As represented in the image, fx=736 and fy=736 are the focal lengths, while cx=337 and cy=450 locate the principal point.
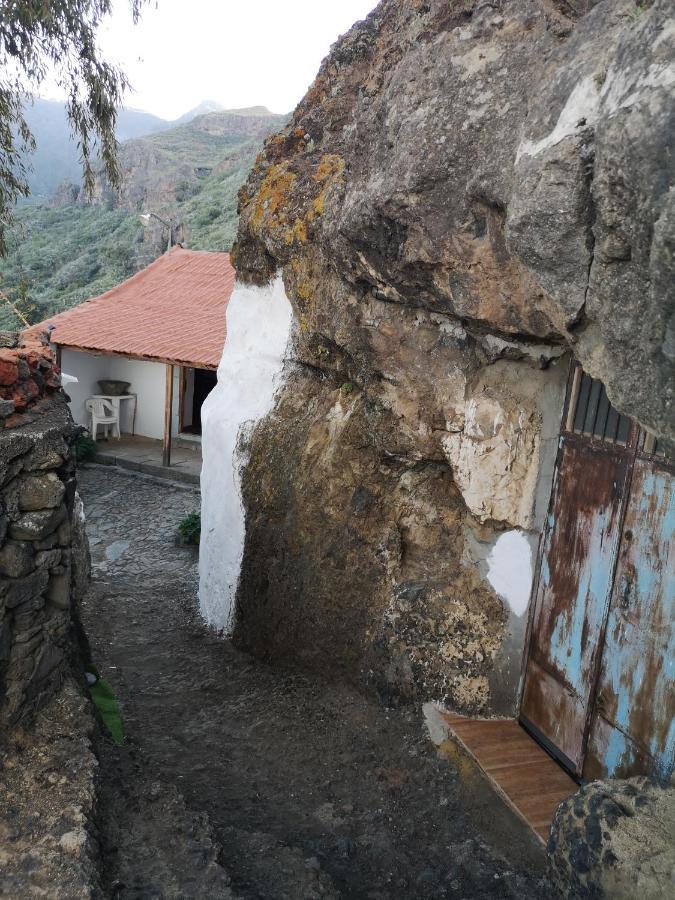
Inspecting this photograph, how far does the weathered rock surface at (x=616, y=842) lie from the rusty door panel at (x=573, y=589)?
79 centimetres

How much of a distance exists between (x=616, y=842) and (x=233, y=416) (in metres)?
4.53

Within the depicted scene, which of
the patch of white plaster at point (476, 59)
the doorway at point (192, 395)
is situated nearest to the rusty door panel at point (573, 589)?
the patch of white plaster at point (476, 59)

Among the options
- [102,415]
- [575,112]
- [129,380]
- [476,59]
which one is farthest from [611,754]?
[129,380]

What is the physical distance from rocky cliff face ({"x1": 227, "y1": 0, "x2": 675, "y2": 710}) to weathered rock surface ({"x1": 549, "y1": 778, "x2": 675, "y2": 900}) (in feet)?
4.65

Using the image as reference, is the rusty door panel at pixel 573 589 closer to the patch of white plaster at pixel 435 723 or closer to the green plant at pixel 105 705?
the patch of white plaster at pixel 435 723

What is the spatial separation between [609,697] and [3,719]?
10.4ft

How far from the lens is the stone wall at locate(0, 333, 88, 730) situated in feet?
12.1

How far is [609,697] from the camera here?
13.2ft

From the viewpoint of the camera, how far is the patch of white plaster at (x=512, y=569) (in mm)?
4770

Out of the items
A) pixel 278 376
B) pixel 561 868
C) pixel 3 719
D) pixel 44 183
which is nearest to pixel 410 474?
pixel 278 376

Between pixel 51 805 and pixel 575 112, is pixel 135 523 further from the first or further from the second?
pixel 575 112

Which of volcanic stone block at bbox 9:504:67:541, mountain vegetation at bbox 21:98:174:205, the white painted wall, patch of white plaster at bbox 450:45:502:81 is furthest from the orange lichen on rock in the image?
mountain vegetation at bbox 21:98:174:205

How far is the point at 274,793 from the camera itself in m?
4.53

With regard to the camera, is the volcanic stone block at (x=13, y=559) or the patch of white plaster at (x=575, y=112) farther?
the volcanic stone block at (x=13, y=559)
